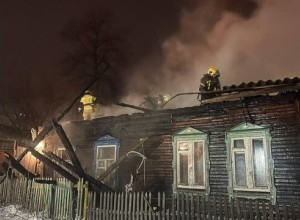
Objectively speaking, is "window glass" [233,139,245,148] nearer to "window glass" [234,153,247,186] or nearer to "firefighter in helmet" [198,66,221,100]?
"window glass" [234,153,247,186]

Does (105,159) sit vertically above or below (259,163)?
above

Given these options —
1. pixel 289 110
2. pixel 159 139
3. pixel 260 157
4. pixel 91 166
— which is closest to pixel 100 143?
pixel 91 166

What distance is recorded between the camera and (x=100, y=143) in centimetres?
1698

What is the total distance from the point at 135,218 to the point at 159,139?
5.23 metres

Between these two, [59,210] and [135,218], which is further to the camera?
[59,210]

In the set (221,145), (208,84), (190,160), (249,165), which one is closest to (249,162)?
(249,165)

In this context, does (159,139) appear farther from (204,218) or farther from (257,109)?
(204,218)

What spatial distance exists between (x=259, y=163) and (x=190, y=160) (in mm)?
3084

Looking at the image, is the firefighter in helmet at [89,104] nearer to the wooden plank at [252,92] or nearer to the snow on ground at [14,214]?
the snow on ground at [14,214]

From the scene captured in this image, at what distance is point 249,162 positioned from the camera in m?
11.8

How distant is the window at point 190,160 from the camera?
510 inches

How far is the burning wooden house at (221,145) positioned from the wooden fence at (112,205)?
2.84 ft

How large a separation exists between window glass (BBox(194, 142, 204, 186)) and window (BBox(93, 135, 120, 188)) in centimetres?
478

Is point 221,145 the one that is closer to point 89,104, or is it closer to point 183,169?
point 183,169
